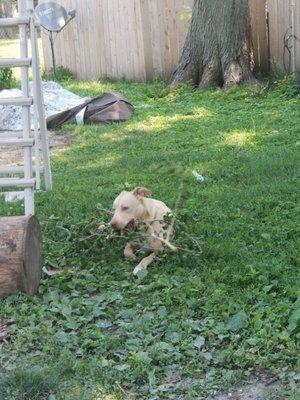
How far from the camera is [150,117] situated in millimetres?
10898

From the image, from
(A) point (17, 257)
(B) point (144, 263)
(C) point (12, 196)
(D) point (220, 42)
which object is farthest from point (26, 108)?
(D) point (220, 42)

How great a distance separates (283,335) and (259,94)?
8.28m

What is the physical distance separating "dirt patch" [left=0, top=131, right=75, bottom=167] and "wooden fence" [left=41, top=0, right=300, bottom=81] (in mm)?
4617

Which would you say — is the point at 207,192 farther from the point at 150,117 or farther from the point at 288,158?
the point at 150,117

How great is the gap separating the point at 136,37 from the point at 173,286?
36.1 feet

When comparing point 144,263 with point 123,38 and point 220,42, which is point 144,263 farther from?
point 123,38

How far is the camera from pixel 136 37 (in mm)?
15203

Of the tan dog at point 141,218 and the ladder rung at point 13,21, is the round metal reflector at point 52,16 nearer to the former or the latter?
the ladder rung at point 13,21

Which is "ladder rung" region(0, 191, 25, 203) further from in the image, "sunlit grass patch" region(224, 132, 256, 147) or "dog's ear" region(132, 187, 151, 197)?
"sunlit grass patch" region(224, 132, 256, 147)

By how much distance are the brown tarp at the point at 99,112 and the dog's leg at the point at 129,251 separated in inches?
218

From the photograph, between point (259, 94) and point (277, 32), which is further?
point (277, 32)

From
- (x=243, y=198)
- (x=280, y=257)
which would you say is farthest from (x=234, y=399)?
(x=243, y=198)

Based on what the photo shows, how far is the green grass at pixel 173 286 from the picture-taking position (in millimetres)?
3766

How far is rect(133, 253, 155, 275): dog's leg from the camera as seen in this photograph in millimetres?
5188
